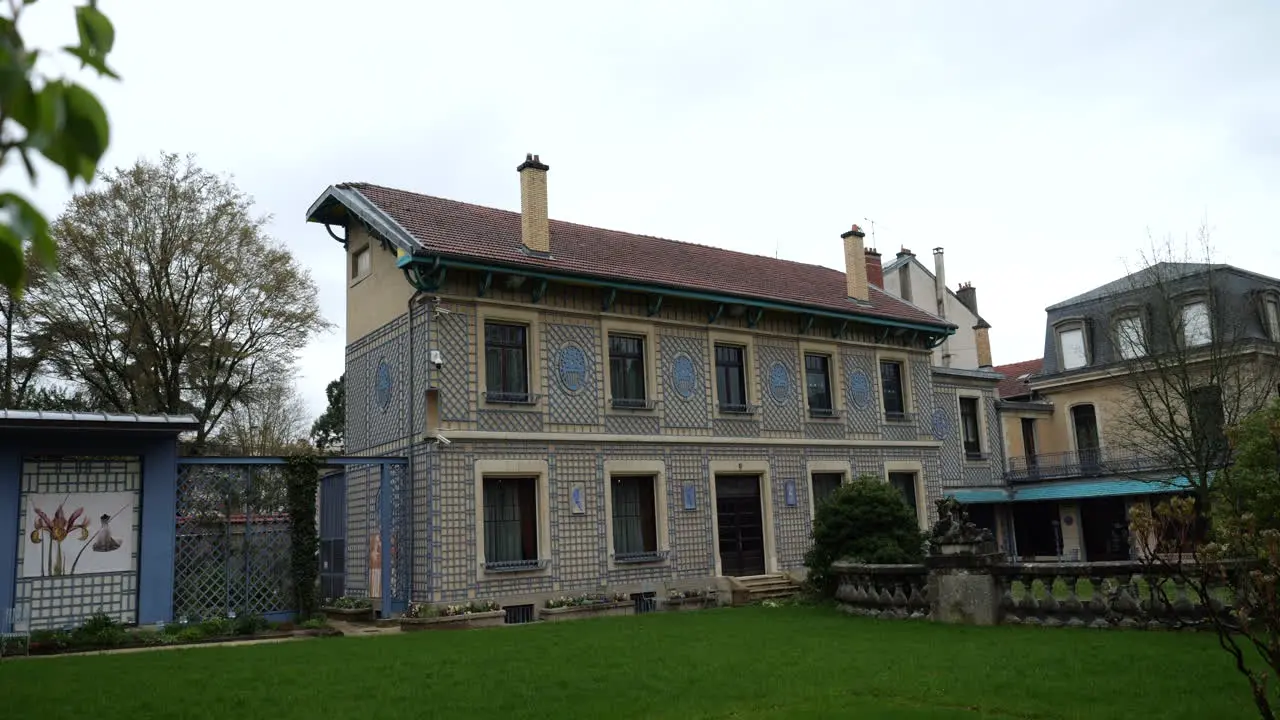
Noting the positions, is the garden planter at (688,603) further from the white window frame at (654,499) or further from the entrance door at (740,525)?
the entrance door at (740,525)

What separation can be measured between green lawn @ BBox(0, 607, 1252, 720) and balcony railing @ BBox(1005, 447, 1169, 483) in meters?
20.2

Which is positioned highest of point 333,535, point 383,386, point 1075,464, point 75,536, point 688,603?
point 383,386

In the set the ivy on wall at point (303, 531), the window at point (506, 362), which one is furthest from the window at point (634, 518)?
the ivy on wall at point (303, 531)

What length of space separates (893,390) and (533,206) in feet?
39.2

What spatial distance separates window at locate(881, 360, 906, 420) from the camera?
2630 cm

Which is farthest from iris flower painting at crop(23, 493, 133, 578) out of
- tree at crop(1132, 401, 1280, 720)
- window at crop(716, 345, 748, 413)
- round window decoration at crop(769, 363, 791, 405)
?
tree at crop(1132, 401, 1280, 720)

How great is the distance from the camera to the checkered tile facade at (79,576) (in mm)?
14898

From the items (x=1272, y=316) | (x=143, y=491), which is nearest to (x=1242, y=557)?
(x=143, y=491)

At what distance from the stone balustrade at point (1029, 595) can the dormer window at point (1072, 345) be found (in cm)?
2014

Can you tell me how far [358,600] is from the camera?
1889 centimetres

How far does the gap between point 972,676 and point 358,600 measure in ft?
43.4

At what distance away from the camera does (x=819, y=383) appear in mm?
24891

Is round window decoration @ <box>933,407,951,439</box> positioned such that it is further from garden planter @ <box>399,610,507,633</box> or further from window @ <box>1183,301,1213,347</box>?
garden planter @ <box>399,610,507,633</box>

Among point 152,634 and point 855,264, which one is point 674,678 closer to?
point 152,634
